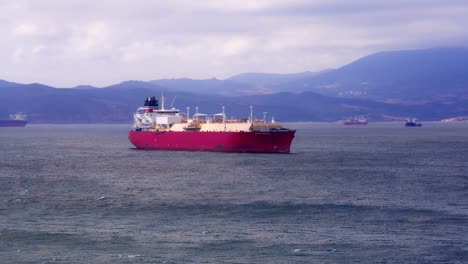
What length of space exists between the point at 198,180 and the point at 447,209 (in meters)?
20.8

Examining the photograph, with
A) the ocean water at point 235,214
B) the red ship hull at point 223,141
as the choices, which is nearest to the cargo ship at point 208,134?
the red ship hull at point 223,141

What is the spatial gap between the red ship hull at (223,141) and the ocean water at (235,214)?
594 inches

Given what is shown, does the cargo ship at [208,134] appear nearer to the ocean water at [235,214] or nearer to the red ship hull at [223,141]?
the red ship hull at [223,141]

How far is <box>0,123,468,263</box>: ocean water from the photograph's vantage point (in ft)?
97.1

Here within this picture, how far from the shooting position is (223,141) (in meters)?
87.3

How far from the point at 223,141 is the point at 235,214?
48.6 metres

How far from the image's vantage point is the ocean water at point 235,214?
97.1 ft

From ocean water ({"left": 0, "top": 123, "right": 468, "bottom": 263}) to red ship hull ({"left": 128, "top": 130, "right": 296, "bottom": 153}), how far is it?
15.1 meters

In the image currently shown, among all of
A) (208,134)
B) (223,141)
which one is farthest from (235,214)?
(208,134)

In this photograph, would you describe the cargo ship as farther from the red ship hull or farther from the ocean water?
the ocean water

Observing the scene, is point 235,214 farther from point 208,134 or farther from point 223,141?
point 208,134

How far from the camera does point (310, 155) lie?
284ft

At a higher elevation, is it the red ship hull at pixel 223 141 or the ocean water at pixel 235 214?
the red ship hull at pixel 223 141

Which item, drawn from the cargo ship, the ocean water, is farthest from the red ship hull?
the ocean water
